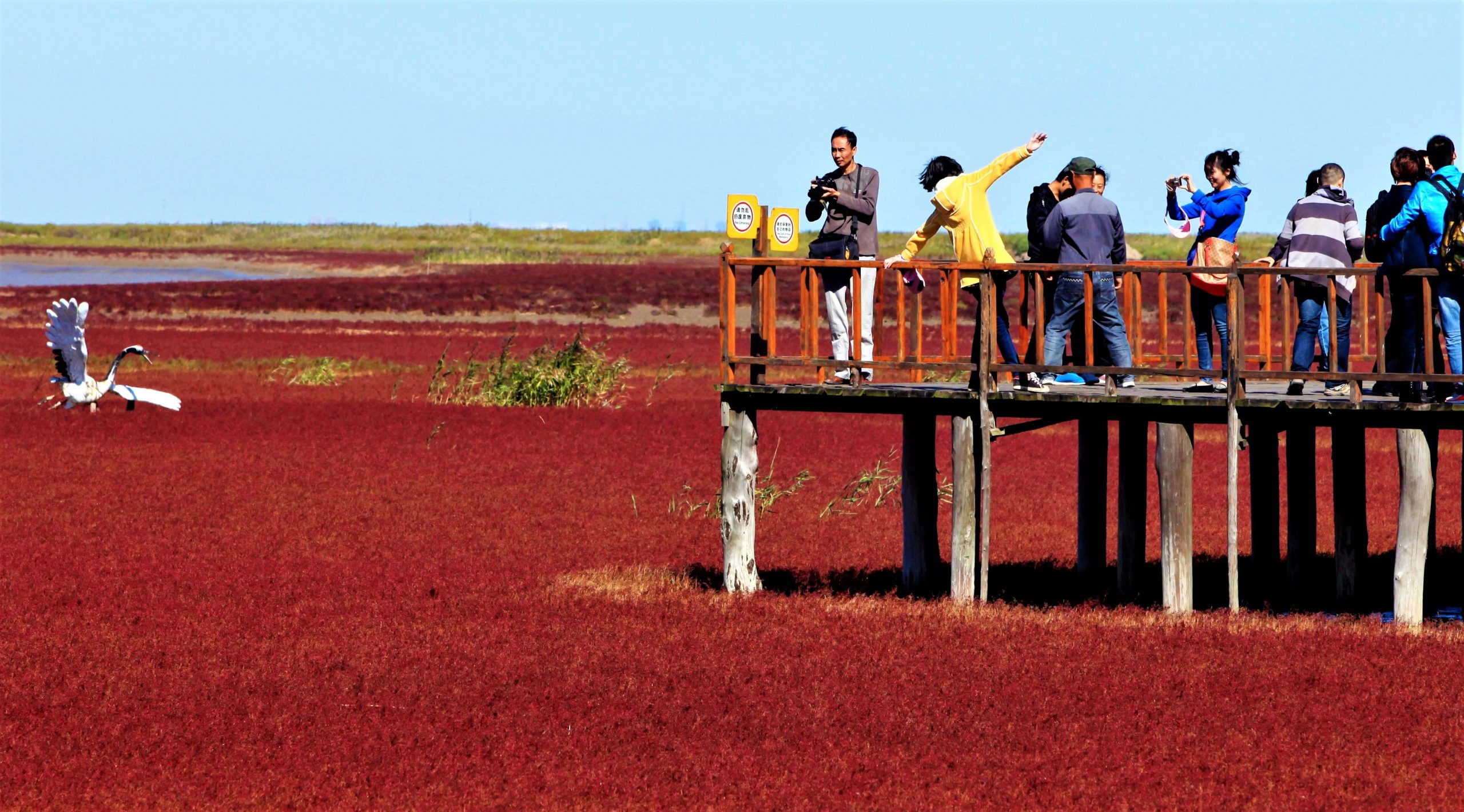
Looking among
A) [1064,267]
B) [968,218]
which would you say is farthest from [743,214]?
[1064,267]

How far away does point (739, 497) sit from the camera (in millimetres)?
13672

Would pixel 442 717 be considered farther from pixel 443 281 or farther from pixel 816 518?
pixel 443 281

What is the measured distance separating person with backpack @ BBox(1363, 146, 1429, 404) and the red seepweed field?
1.72 metres

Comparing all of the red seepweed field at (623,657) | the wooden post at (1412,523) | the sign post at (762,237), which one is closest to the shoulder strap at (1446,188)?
the wooden post at (1412,523)

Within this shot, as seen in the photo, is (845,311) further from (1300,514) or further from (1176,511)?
(1300,514)

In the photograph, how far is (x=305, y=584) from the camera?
46.9ft

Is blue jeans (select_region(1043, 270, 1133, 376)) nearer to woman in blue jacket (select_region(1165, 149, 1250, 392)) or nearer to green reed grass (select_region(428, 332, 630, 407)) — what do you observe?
woman in blue jacket (select_region(1165, 149, 1250, 392))

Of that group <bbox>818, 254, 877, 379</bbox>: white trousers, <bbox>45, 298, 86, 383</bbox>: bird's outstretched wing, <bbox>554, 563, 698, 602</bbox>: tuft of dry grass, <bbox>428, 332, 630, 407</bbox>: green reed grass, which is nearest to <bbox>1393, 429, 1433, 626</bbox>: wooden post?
<bbox>818, 254, 877, 379</bbox>: white trousers

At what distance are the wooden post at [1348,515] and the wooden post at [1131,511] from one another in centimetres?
131

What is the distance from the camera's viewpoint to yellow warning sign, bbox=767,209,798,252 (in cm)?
1328

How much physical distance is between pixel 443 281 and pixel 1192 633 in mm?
61086

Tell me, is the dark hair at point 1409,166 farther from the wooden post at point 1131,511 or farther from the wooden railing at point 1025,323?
the wooden post at point 1131,511

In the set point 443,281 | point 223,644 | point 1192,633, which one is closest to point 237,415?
point 223,644

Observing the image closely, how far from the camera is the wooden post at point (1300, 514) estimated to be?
556 inches
